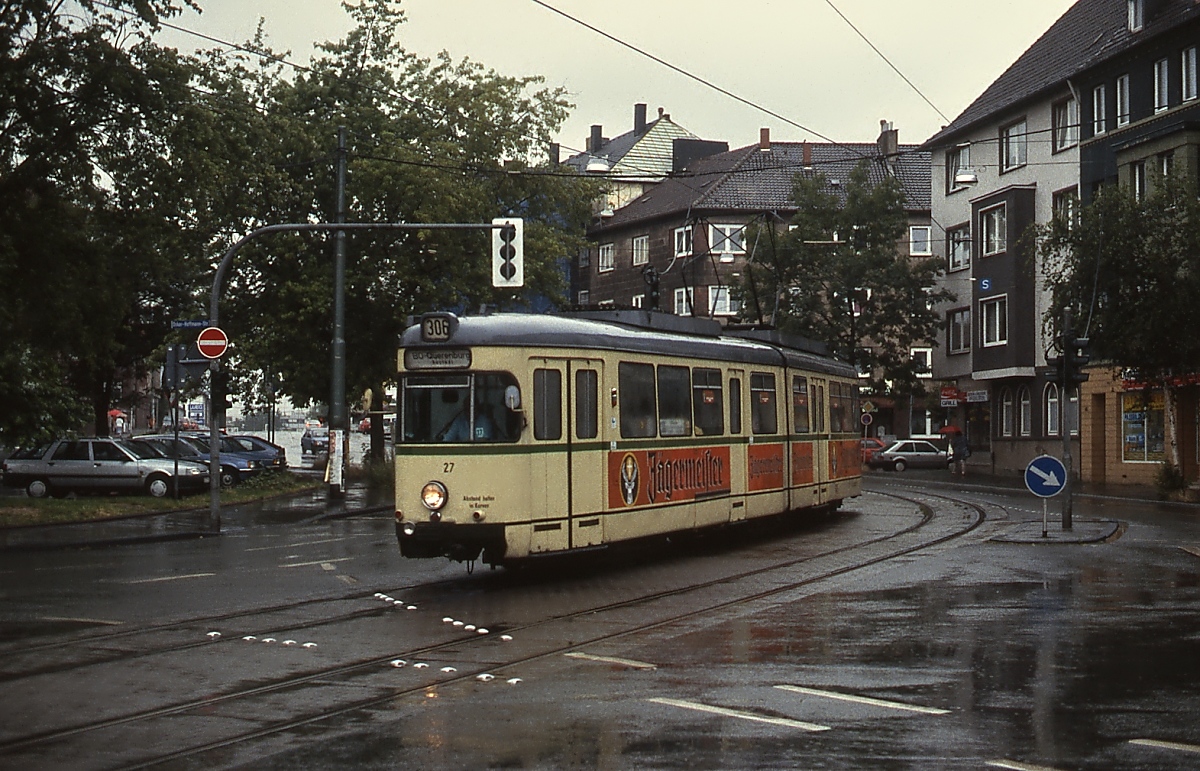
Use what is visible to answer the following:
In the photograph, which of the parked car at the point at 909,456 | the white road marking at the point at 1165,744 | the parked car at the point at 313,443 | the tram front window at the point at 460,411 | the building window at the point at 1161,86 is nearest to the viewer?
the white road marking at the point at 1165,744

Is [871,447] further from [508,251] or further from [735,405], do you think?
[735,405]

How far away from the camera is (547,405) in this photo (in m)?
17.8

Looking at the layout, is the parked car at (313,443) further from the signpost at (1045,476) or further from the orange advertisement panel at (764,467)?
the signpost at (1045,476)

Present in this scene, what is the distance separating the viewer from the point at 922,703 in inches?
377

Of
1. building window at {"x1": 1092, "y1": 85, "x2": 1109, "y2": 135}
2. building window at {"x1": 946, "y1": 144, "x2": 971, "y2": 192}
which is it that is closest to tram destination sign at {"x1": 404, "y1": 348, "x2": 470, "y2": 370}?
building window at {"x1": 1092, "y1": 85, "x2": 1109, "y2": 135}

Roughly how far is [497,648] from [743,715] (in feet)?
11.7

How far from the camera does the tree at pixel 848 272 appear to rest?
6612 centimetres

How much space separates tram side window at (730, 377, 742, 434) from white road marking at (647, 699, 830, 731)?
42.8ft

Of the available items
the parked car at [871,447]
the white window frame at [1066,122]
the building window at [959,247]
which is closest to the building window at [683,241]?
the parked car at [871,447]

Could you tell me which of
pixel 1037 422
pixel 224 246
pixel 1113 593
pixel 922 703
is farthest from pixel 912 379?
pixel 922 703

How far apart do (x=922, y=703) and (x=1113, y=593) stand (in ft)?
23.9

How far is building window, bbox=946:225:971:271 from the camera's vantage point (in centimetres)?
6244

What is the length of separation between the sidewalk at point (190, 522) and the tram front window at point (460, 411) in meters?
8.83

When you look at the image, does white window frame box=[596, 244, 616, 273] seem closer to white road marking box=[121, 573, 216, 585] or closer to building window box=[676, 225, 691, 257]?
building window box=[676, 225, 691, 257]
